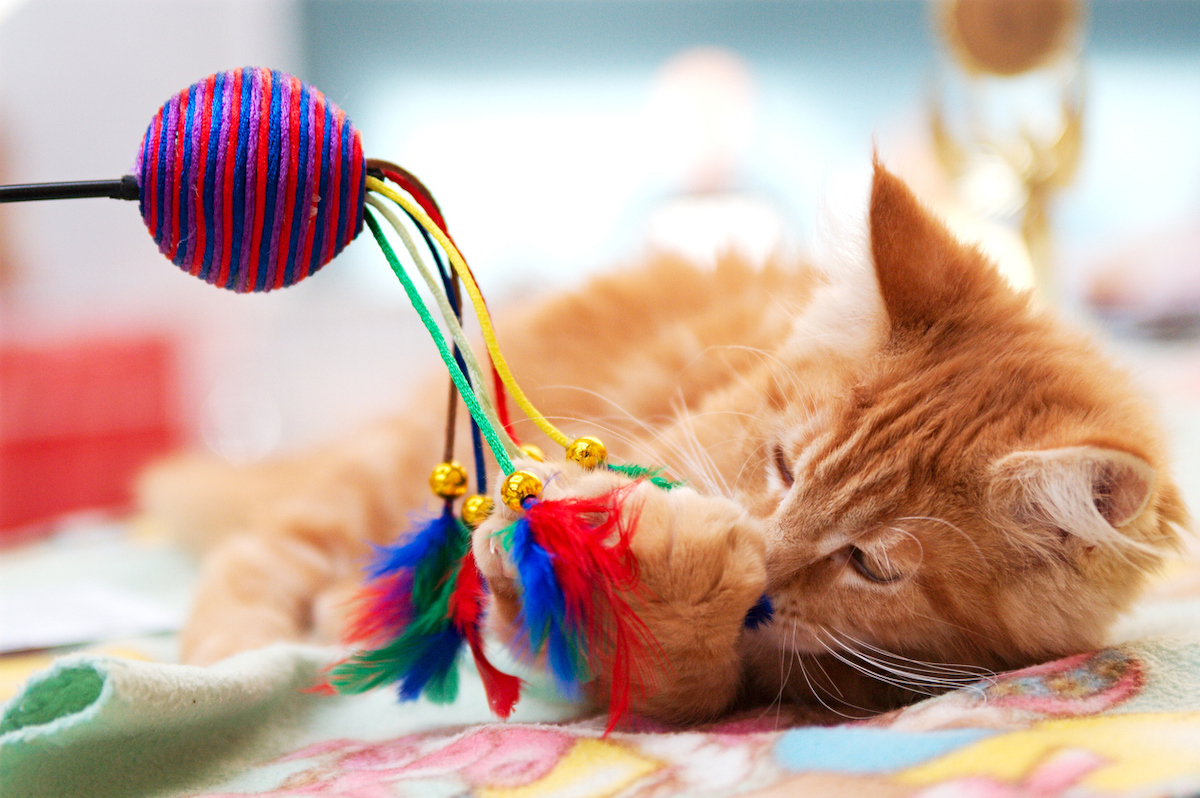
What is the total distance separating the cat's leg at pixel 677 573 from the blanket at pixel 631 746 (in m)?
0.06

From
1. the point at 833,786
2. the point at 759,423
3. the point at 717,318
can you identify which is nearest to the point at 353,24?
the point at 717,318

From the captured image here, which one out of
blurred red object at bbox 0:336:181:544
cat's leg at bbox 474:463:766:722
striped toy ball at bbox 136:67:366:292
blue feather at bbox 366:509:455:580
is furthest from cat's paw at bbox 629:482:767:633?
blurred red object at bbox 0:336:181:544

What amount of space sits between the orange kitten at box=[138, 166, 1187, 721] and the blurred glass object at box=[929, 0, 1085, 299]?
1.25m

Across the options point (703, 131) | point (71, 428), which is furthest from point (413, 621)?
point (703, 131)

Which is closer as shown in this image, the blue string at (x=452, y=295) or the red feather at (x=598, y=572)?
the red feather at (x=598, y=572)

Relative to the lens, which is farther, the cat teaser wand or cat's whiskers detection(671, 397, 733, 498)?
cat's whiskers detection(671, 397, 733, 498)

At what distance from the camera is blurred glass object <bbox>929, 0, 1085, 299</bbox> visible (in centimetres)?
193

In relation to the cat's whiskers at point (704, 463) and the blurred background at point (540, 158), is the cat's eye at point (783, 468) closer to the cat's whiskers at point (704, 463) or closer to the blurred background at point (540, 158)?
the cat's whiskers at point (704, 463)

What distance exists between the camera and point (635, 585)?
627 millimetres

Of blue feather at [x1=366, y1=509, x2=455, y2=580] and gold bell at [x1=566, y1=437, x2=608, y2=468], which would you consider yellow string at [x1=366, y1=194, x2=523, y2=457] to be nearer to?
gold bell at [x1=566, y1=437, x2=608, y2=468]

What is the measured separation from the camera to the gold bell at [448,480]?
76cm

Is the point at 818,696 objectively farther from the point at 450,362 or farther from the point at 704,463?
the point at 450,362

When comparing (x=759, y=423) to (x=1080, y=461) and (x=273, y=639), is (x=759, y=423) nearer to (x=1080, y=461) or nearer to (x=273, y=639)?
(x=1080, y=461)

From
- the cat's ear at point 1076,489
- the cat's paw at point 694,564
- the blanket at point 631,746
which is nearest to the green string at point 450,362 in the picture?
the cat's paw at point 694,564
